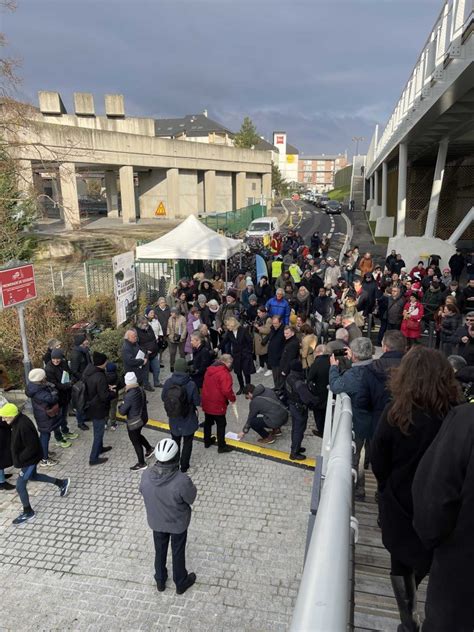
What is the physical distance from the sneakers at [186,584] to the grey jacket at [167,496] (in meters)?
0.69

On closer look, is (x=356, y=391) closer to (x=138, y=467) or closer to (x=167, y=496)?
(x=167, y=496)

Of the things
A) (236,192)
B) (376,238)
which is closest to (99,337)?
(376,238)

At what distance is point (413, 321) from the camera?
366 inches

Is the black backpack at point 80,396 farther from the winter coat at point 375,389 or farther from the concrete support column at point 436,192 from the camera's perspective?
the concrete support column at point 436,192

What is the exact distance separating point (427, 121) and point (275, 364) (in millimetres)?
12135

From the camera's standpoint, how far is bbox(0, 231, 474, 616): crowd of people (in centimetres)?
262

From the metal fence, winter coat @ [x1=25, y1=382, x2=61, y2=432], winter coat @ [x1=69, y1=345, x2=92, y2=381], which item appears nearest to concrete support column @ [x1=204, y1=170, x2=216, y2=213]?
the metal fence

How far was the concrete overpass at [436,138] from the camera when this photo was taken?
10484 mm

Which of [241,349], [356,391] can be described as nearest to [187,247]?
[241,349]

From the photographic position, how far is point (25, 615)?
4180mm

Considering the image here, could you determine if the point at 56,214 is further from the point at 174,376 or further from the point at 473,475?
the point at 473,475

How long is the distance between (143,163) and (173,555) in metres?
31.6

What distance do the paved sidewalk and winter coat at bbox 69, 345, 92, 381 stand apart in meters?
1.52

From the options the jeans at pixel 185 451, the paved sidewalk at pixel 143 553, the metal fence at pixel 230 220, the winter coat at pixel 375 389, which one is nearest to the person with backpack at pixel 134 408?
the jeans at pixel 185 451
